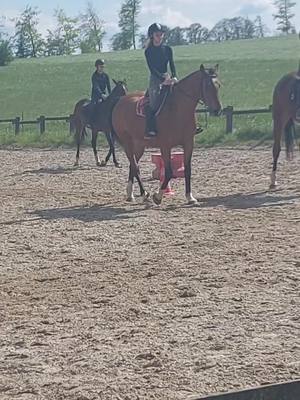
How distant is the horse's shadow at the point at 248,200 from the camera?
1268cm

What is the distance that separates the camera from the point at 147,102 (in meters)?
13.4

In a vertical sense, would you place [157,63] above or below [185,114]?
above

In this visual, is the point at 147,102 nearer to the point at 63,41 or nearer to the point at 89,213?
the point at 89,213

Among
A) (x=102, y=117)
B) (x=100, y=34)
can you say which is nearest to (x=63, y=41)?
(x=100, y=34)

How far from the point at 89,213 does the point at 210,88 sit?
2.75 metres

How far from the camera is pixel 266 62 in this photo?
62250mm

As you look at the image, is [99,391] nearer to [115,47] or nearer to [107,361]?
[107,361]

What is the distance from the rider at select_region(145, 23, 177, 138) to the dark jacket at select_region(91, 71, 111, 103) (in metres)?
6.22

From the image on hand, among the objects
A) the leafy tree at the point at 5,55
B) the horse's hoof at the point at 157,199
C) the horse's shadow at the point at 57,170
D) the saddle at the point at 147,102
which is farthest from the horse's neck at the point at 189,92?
the leafy tree at the point at 5,55

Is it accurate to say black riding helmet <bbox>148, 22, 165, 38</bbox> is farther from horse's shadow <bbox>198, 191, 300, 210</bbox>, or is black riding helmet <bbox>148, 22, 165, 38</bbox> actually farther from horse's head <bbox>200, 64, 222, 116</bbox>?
horse's shadow <bbox>198, 191, 300, 210</bbox>

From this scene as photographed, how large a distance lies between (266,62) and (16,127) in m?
33.1

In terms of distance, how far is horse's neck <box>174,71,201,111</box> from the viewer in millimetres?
12969

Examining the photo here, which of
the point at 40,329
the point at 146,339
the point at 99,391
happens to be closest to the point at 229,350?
the point at 146,339

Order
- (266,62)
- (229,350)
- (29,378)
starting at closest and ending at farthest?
1. (29,378)
2. (229,350)
3. (266,62)
